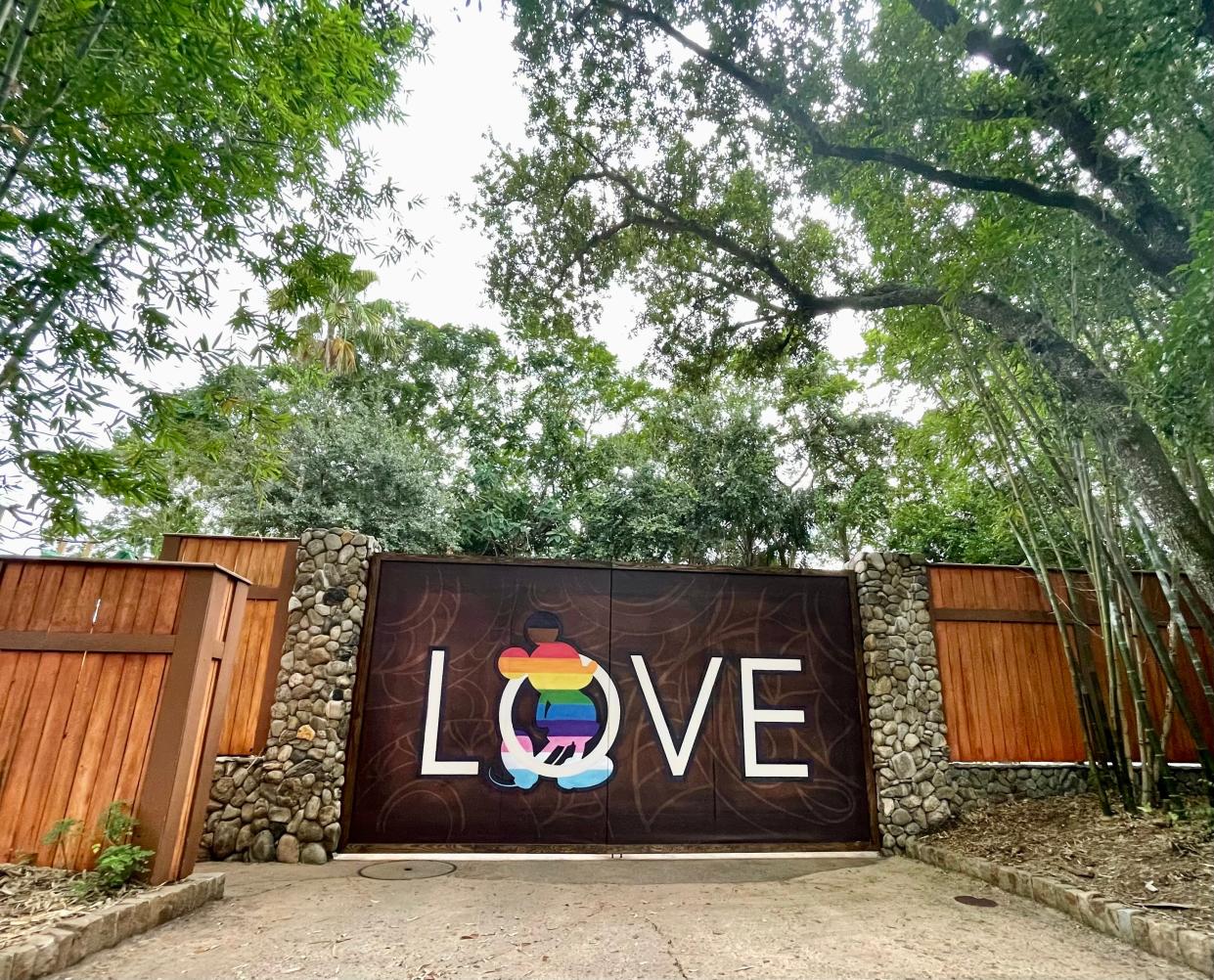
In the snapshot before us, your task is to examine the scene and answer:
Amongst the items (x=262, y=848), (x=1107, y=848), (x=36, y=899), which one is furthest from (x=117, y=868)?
(x=1107, y=848)

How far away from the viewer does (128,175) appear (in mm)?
2615

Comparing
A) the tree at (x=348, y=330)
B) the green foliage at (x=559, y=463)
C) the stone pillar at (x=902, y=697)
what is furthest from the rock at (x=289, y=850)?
the green foliage at (x=559, y=463)

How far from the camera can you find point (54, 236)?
2562mm

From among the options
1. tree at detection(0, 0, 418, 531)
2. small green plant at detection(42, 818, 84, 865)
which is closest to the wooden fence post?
small green plant at detection(42, 818, 84, 865)

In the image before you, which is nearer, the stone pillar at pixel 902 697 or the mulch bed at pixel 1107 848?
the mulch bed at pixel 1107 848

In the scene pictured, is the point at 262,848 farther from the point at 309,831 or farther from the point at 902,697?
the point at 902,697

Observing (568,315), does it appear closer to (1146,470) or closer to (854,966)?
(1146,470)

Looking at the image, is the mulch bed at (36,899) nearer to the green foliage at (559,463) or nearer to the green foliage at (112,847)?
the green foliage at (112,847)

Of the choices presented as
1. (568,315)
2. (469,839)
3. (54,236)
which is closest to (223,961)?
(469,839)

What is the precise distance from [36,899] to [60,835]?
300 millimetres

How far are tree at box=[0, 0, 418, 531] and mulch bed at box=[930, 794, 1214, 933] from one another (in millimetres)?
4948

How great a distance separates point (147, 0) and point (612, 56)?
3.62 metres

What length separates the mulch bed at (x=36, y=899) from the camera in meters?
2.04

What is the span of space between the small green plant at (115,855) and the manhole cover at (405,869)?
1195mm
